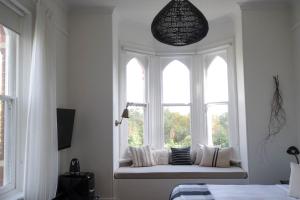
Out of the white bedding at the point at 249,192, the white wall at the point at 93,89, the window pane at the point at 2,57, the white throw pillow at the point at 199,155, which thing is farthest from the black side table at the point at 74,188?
the white throw pillow at the point at 199,155

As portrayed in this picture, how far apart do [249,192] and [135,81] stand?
2810 mm

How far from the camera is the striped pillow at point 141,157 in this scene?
4.56 metres

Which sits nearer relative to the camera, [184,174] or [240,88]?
[184,174]

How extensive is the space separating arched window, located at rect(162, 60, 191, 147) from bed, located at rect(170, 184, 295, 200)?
2.02m

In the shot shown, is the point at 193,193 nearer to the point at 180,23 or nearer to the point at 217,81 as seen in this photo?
the point at 180,23

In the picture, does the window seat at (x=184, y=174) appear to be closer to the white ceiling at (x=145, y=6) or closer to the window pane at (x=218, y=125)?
the window pane at (x=218, y=125)

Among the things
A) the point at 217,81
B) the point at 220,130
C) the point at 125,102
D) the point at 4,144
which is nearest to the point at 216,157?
the point at 220,130

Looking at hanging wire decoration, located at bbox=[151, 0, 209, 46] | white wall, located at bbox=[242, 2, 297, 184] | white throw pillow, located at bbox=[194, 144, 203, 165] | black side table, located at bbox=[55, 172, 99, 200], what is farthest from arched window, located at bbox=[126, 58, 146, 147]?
hanging wire decoration, located at bbox=[151, 0, 209, 46]

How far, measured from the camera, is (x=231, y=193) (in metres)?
2.80

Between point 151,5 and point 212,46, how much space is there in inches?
55.1

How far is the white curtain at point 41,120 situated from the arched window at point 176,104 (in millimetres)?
2407

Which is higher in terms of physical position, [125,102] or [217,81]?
[217,81]

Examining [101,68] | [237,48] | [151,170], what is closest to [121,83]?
[101,68]

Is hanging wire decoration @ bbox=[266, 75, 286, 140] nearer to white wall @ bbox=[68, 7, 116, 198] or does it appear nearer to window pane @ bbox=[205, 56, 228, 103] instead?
window pane @ bbox=[205, 56, 228, 103]
